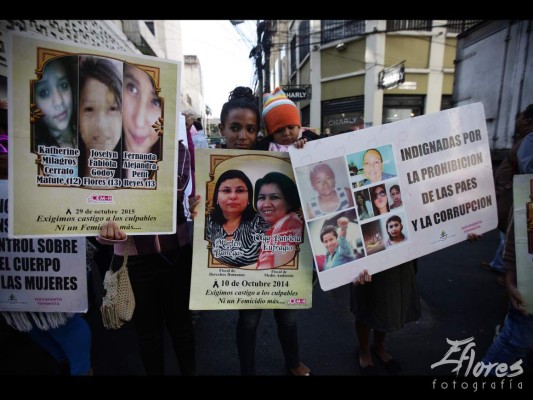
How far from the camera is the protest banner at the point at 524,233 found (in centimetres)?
129

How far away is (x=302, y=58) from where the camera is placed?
Result: 14258 millimetres

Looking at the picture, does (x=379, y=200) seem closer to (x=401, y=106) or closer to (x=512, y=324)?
(x=512, y=324)

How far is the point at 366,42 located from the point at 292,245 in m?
12.1

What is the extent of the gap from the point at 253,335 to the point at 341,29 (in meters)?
13.2

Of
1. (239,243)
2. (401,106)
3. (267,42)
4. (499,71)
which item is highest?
(267,42)

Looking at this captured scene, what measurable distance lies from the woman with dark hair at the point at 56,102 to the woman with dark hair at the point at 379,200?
4.39 ft

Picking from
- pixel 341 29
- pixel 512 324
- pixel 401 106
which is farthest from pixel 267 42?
pixel 512 324

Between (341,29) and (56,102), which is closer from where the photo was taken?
(56,102)

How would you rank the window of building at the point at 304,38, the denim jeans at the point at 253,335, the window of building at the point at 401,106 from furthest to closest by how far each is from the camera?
the window of building at the point at 304,38 < the window of building at the point at 401,106 < the denim jeans at the point at 253,335

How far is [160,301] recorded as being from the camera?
4.63 feet

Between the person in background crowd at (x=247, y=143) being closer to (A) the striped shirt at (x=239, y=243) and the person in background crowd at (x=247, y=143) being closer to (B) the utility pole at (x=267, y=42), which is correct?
(A) the striped shirt at (x=239, y=243)

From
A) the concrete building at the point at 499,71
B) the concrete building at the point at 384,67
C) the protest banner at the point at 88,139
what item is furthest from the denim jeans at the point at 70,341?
the concrete building at the point at 384,67

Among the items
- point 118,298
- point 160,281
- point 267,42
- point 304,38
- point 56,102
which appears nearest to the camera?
point 56,102
